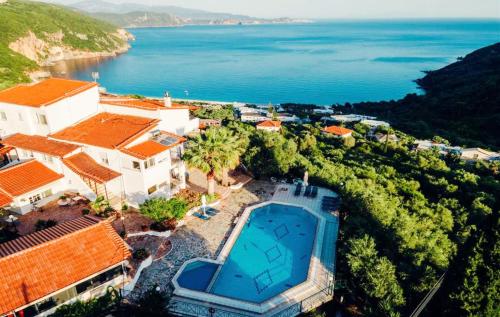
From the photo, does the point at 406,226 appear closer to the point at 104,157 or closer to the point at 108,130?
the point at 104,157

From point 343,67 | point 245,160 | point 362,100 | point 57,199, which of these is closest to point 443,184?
point 245,160

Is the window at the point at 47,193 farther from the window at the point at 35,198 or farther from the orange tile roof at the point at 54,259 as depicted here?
the orange tile roof at the point at 54,259

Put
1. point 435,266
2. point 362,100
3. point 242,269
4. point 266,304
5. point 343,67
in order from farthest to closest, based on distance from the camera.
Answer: point 343,67 < point 362,100 < point 242,269 < point 435,266 < point 266,304

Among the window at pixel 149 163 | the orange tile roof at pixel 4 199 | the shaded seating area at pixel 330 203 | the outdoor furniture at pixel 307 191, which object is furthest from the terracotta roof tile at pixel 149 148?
the shaded seating area at pixel 330 203

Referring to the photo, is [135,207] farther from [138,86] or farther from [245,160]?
[138,86]

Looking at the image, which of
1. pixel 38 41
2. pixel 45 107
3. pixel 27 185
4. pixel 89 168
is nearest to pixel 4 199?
pixel 27 185
